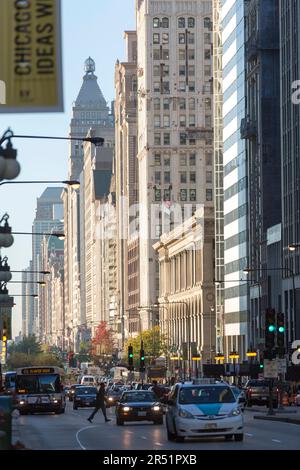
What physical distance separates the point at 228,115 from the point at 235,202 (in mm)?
10929

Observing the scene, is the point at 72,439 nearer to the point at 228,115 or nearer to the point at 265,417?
the point at 265,417

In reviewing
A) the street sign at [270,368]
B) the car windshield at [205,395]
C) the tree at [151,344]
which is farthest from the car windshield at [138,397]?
the tree at [151,344]

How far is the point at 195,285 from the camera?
17688cm

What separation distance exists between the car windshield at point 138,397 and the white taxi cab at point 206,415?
1616cm

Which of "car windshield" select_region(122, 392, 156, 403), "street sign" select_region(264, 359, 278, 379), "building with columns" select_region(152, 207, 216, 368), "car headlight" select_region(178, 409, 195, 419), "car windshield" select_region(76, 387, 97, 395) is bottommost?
"car headlight" select_region(178, 409, 195, 419)

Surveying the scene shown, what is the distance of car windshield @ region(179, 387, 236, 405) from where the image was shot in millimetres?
37734

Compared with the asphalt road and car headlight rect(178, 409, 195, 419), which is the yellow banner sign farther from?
car headlight rect(178, 409, 195, 419)

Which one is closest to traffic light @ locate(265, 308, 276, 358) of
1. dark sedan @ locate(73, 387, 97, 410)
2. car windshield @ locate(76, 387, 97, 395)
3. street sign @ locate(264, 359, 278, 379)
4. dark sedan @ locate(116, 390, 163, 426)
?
street sign @ locate(264, 359, 278, 379)

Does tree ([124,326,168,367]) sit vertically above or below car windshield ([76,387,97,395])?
above

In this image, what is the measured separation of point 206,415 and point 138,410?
1697 centimetres

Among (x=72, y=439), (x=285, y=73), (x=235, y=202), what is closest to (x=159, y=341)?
(x=235, y=202)

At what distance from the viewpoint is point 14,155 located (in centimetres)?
2084

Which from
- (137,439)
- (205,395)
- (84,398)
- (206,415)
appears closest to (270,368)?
(137,439)

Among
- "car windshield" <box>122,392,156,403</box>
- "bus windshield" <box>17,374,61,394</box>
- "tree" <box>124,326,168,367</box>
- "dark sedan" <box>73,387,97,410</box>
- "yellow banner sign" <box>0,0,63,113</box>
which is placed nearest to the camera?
"yellow banner sign" <box>0,0,63,113</box>
